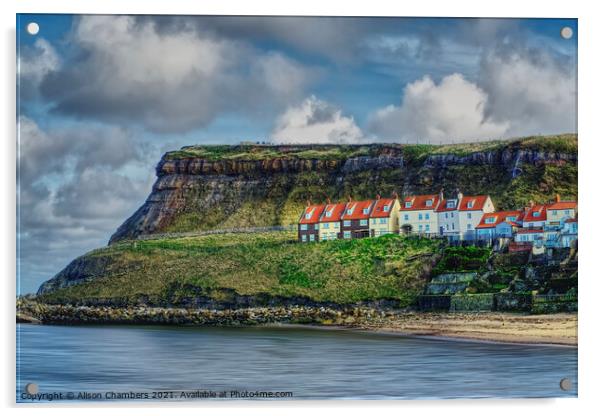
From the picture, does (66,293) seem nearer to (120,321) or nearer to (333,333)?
(120,321)

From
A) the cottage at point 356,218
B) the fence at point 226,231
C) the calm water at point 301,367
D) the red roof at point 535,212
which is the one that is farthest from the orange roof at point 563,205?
the fence at point 226,231

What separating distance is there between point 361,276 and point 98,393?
24.1 feet

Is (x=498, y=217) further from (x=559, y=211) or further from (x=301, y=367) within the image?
(x=301, y=367)

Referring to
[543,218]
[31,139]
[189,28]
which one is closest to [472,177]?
[543,218]

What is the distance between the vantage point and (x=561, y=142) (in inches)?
713

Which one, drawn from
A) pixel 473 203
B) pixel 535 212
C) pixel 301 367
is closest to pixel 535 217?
pixel 535 212

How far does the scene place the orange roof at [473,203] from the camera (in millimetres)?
20203

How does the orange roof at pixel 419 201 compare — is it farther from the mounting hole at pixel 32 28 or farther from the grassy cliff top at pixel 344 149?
the mounting hole at pixel 32 28

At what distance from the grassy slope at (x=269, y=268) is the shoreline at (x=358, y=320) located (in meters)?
0.40

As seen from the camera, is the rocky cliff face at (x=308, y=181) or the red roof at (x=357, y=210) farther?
the red roof at (x=357, y=210)

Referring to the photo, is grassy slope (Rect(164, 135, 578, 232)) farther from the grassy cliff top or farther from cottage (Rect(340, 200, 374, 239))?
cottage (Rect(340, 200, 374, 239))

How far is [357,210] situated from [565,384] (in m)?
7.21

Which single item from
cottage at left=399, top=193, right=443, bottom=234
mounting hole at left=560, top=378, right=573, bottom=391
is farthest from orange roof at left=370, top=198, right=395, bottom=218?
mounting hole at left=560, top=378, right=573, bottom=391

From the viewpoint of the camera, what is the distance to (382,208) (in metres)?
21.5
